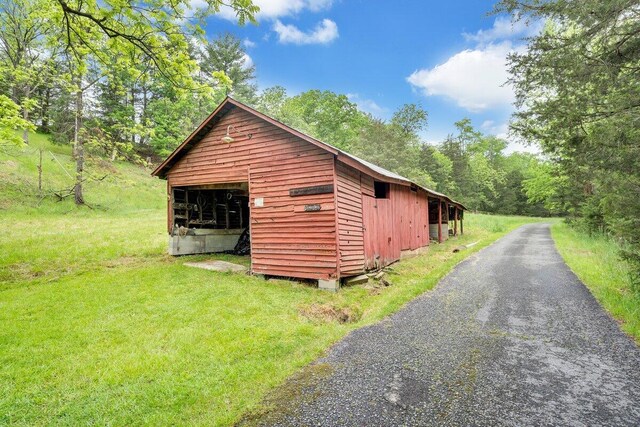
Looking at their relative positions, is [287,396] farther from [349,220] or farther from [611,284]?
[611,284]

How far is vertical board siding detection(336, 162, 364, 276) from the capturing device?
9.10m

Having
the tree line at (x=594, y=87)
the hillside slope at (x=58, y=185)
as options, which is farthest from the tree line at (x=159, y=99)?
the tree line at (x=594, y=87)

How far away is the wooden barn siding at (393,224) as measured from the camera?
10.9m

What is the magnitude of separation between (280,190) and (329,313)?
435cm

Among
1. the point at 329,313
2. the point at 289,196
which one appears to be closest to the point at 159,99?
the point at 289,196

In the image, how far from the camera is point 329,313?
712 centimetres

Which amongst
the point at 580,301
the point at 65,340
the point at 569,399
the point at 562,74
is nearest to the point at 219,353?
the point at 65,340

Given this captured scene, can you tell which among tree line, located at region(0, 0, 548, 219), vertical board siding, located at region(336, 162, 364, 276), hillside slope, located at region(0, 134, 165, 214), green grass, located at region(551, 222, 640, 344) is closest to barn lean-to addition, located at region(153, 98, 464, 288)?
vertical board siding, located at region(336, 162, 364, 276)

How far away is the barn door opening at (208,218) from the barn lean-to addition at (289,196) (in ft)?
0.17

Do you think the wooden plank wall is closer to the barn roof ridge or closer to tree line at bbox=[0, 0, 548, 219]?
the barn roof ridge

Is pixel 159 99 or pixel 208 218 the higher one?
pixel 159 99

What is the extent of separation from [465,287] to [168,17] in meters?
9.19

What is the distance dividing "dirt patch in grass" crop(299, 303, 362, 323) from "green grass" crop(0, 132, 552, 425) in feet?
0.29

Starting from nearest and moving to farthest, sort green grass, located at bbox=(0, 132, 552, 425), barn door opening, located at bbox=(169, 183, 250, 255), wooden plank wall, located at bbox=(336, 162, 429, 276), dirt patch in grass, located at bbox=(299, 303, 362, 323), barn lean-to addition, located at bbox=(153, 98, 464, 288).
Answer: green grass, located at bbox=(0, 132, 552, 425)
dirt patch in grass, located at bbox=(299, 303, 362, 323)
barn lean-to addition, located at bbox=(153, 98, 464, 288)
wooden plank wall, located at bbox=(336, 162, 429, 276)
barn door opening, located at bbox=(169, 183, 250, 255)
